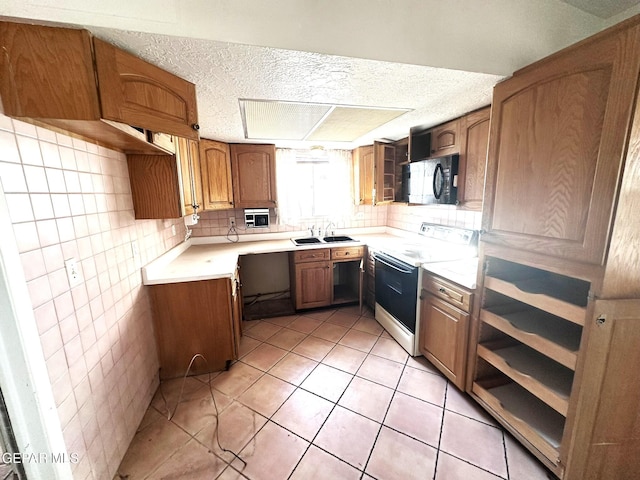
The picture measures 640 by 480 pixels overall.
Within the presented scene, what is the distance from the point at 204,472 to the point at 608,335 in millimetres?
1978

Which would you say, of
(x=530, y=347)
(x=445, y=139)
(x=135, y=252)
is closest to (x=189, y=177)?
(x=135, y=252)

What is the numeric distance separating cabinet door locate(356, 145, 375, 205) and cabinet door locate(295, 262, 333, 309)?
3.24 feet

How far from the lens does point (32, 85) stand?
2.90 feet

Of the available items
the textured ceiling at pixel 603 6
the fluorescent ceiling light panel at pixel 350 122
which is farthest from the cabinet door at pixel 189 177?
the textured ceiling at pixel 603 6

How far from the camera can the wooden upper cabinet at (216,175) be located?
2.60m

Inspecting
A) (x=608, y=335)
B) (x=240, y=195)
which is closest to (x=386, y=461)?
(x=608, y=335)

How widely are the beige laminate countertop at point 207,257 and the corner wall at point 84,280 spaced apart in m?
0.20

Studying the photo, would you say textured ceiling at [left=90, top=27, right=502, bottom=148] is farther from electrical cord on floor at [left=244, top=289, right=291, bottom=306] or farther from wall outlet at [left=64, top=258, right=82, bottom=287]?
electrical cord on floor at [left=244, top=289, right=291, bottom=306]

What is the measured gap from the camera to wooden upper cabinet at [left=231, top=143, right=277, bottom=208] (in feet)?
9.34

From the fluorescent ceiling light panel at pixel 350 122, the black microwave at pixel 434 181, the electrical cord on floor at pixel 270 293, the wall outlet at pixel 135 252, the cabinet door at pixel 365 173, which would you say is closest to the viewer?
the wall outlet at pixel 135 252

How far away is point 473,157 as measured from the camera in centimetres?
186

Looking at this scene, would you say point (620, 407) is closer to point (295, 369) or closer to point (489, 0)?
point (295, 369)

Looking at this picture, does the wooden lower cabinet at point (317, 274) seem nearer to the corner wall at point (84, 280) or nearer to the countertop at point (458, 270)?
the countertop at point (458, 270)

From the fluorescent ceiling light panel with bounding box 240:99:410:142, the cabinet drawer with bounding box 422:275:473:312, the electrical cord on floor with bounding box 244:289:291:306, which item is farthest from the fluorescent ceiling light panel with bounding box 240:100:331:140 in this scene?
the electrical cord on floor with bounding box 244:289:291:306
